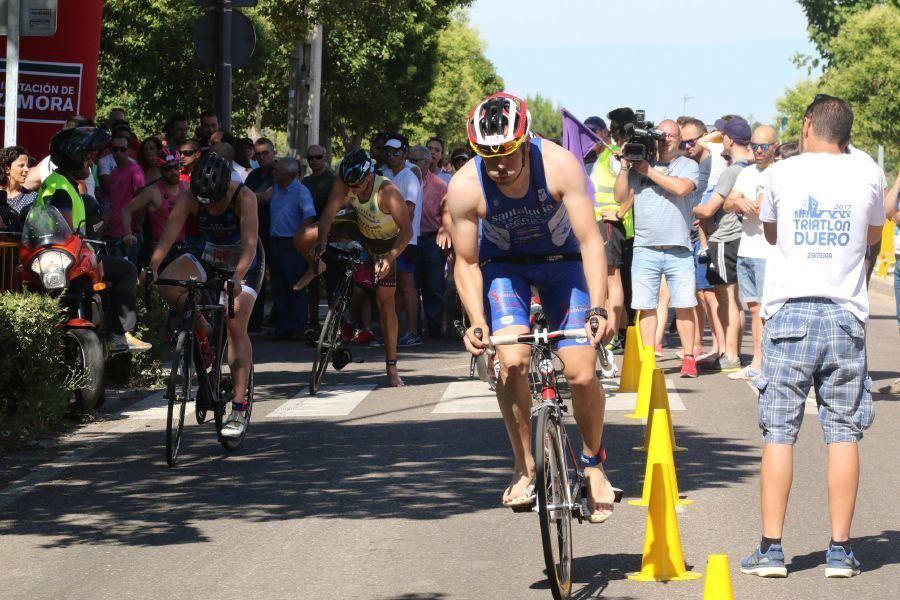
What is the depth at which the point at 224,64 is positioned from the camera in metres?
16.4

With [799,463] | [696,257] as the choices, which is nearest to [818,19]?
[696,257]

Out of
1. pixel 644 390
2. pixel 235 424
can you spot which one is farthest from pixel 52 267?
pixel 644 390

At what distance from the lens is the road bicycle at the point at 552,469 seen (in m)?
6.29

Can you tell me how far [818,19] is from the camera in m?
87.9

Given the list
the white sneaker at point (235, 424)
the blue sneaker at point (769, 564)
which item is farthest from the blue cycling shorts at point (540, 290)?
the white sneaker at point (235, 424)

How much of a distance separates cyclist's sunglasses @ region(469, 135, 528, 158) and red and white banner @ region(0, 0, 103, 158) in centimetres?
1069

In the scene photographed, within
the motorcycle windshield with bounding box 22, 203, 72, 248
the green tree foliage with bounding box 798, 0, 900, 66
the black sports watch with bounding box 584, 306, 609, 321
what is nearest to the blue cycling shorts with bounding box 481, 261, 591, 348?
the black sports watch with bounding box 584, 306, 609, 321

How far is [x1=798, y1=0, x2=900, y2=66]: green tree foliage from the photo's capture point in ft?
277

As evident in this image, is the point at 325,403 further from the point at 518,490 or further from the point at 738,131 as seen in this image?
the point at 518,490

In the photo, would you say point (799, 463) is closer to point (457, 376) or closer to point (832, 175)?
point (832, 175)

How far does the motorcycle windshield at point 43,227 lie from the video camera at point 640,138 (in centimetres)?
437

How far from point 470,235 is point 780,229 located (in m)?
1.35

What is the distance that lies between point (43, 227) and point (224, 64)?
17.5 feet

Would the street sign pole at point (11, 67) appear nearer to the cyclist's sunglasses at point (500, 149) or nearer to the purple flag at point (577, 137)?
the purple flag at point (577, 137)
